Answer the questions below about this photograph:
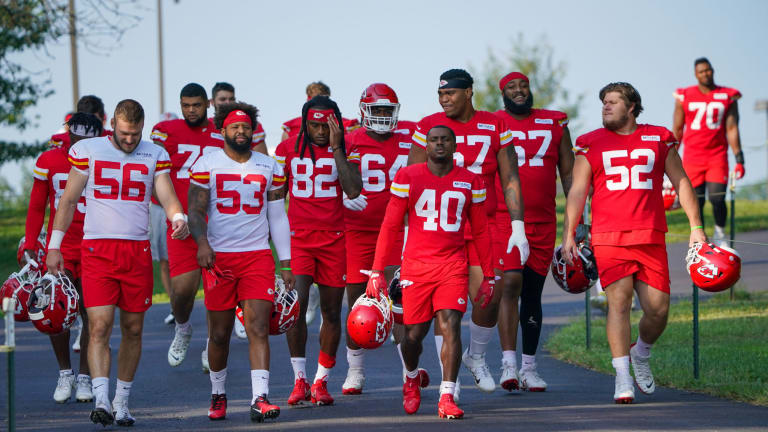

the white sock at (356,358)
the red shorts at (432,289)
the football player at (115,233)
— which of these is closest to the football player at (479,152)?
the red shorts at (432,289)

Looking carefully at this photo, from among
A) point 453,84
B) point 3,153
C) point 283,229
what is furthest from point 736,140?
point 3,153

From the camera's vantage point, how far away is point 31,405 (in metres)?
9.52

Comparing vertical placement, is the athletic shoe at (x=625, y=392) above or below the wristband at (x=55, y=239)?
below

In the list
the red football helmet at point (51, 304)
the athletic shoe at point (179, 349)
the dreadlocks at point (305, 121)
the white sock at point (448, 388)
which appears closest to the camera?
the white sock at point (448, 388)

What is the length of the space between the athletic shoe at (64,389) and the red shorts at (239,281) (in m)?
1.83

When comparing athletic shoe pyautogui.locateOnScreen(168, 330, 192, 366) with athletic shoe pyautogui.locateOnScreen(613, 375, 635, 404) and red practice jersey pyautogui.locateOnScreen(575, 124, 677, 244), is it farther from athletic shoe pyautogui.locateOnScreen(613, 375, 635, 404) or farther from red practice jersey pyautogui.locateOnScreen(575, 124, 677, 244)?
athletic shoe pyautogui.locateOnScreen(613, 375, 635, 404)

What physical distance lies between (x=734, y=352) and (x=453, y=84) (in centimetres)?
416

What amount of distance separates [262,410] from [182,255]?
2.84 m

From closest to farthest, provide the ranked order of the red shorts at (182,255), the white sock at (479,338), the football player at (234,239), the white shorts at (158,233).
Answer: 1. the football player at (234,239)
2. the white sock at (479,338)
3. the red shorts at (182,255)
4. the white shorts at (158,233)

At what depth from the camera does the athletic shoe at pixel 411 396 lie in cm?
848

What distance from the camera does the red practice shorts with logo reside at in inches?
393

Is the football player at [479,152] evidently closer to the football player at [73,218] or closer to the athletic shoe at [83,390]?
the football player at [73,218]

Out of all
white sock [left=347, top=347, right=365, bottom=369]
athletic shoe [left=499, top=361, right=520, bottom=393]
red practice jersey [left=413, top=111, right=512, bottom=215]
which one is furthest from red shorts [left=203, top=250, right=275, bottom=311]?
athletic shoe [left=499, top=361, right=520, bottom=393]

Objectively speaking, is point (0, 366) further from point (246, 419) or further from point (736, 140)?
point (736, 140)
